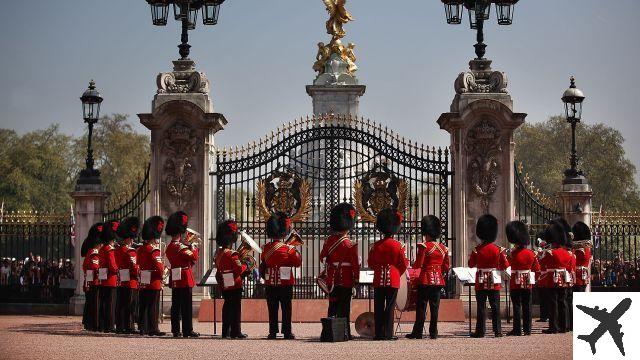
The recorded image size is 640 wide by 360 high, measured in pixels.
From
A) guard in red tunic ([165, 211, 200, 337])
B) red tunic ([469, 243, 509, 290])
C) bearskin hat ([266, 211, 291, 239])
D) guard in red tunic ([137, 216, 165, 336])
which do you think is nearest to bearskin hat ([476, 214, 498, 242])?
red tunic ([469, 243, 509, 290])

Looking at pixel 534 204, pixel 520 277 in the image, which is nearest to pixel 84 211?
pixel 534 204

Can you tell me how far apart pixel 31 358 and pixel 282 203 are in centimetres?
851

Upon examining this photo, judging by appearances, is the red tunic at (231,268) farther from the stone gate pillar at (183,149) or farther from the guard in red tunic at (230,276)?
the stone gate pillar at (183,149)

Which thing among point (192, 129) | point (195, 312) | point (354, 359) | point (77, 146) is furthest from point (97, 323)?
point (77, 146)

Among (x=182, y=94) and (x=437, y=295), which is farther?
(x=182, y=94)

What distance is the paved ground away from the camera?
13648mm

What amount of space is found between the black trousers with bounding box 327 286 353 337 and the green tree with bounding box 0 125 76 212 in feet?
118

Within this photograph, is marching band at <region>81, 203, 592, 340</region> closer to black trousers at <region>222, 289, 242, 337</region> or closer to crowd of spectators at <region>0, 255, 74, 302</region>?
black trousers at <region>222, 289, 242, 337</region>


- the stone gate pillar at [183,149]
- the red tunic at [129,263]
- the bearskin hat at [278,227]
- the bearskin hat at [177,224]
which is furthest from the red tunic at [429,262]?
the stone gate pillar at [183,149]

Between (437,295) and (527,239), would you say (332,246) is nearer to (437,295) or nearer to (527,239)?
(437,295)

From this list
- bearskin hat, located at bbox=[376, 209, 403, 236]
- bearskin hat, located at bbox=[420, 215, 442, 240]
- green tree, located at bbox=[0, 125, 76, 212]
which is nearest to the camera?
bearskin hat, located at bbox=[376, 209, 403, 236]

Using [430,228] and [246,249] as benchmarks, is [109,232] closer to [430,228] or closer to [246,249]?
[246,249]

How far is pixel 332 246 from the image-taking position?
15.9 metres

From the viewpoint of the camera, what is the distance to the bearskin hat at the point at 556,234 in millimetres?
17672
